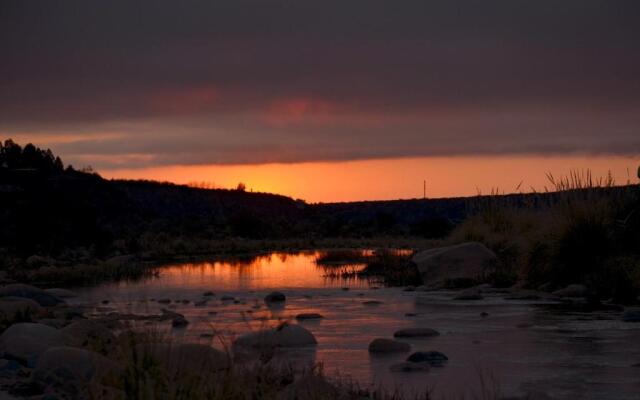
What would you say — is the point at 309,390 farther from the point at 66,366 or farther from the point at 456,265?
the point at 456,265

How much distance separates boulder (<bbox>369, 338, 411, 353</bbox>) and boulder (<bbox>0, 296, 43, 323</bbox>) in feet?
16.2

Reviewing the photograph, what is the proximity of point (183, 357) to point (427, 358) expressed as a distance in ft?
10.4

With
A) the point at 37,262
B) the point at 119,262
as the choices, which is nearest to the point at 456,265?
the point at 119,262

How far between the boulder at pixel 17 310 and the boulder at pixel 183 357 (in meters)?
5.46

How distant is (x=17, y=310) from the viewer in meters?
11.9

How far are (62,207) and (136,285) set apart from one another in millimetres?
18313

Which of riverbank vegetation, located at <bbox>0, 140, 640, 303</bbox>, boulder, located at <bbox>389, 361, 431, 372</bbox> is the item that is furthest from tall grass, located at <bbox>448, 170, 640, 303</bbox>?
boulder, located at <bbox>389, 361, 431, 372</bbox>

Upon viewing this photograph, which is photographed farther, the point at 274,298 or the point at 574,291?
the point at 274,298

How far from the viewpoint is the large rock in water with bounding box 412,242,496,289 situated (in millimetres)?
17438

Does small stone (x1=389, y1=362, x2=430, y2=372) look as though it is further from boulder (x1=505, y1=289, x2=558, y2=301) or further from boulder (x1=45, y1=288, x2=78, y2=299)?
boulder (x1=45, y1=288, x2=78, y2=299)

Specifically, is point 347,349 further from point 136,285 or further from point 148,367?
point 136,285

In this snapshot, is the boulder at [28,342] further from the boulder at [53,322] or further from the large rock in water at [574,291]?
the large rock in water at [574,291]

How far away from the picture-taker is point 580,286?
1448 cm

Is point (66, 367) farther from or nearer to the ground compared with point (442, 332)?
farther from the ground
